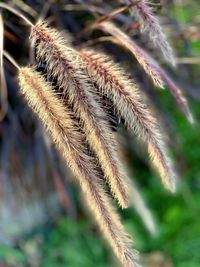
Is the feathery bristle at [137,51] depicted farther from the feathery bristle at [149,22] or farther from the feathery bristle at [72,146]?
the feathery bristle at [72,146]

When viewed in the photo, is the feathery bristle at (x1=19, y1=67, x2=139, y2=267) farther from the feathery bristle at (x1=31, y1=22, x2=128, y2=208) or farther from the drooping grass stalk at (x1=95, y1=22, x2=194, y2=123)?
the drooping grass stalk at (x1=95, y1=22, x2=194, y2=123)

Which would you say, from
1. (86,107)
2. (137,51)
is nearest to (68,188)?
(137,51)

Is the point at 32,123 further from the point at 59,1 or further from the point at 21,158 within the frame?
the point at 59,1

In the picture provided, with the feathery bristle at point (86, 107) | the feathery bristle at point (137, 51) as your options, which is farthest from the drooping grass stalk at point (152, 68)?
the feathery bristle at point (86, 107)

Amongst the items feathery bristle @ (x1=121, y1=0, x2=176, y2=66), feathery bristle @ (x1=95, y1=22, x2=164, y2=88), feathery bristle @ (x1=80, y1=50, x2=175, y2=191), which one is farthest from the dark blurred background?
feathery bristle @ (x1=80, y1=50, x2=175, y2=191)

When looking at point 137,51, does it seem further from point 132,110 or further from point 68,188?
point 68,188

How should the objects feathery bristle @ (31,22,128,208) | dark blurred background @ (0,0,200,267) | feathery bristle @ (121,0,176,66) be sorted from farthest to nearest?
1. dark blurred background @ (0,0,200,267)
2. feathery bristle @ (121,0,176,66)
3. feathery bristle @ (31,22,128,208)
